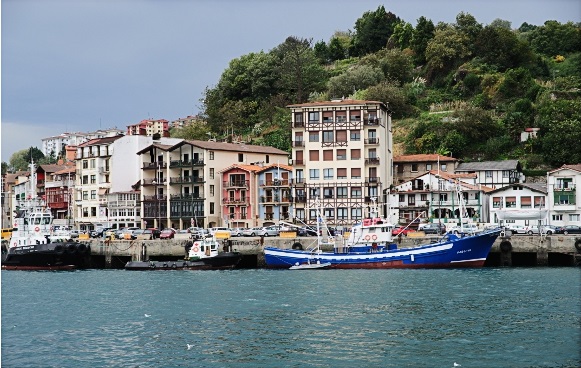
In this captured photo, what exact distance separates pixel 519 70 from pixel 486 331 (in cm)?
8009

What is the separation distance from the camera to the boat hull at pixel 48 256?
71.2m

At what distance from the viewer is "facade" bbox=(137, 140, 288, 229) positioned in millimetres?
92812

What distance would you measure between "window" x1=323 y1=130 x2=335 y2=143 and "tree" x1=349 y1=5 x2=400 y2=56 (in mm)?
58140

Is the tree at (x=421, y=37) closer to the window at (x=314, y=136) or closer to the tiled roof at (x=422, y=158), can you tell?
the tiled roof at (x=422, y=158)

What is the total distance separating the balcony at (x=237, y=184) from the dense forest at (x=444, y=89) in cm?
1785

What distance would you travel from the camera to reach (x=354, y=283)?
173 feet

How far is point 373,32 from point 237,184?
6025 centimetres

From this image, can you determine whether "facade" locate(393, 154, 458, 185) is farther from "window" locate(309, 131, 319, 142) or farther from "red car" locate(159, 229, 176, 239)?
"red car" locate(159, 229, 176, 239)

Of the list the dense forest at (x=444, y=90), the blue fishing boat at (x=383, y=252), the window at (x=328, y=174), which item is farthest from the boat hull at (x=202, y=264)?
the dense forest at (x=444, y=90)

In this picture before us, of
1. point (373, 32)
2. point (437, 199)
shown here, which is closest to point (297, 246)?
point (437, 199)

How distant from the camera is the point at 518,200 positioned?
81.6 m

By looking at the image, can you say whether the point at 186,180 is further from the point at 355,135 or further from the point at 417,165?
the point at 417,165

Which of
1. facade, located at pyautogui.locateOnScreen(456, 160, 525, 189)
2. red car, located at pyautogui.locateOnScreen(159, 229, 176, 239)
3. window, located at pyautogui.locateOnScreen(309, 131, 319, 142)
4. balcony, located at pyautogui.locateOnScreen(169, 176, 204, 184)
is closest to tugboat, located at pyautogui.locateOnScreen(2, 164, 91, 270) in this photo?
red car, located at pyautogui.locateOnScreen(159, 229, 176, 239)

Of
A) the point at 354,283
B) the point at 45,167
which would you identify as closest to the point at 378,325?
the point at 354,283
